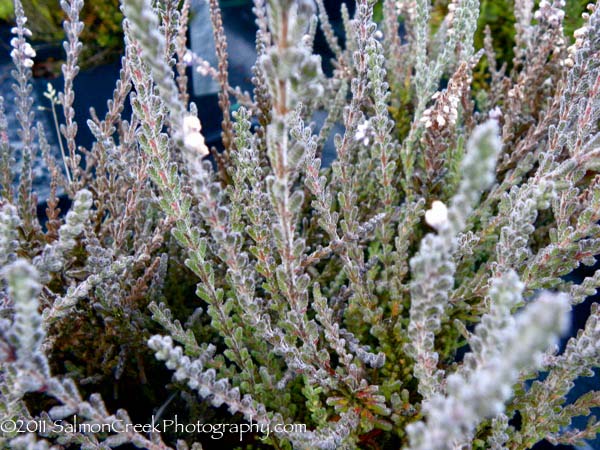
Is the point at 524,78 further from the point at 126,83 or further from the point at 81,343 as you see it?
the point at 81,343

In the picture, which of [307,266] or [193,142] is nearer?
[193,142]

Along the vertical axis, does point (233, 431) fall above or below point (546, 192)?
below

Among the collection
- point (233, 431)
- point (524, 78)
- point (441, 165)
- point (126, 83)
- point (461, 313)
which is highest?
point (524, 78)

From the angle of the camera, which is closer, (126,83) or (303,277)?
(303,277)

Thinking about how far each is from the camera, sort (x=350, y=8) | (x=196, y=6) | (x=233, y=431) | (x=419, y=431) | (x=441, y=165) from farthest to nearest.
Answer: (x=350, y=8), (x=196, y=6), (x=441, y=165), (x=233, y=431), (x=419, y=431)

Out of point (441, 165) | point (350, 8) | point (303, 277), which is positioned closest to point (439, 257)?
point (303, 277)

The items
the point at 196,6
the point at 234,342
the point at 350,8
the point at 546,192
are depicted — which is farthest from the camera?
the point at 350,8
